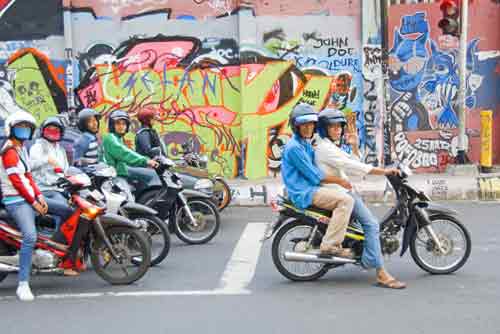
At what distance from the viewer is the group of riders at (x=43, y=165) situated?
22.0 feet

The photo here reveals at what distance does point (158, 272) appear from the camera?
7.71m

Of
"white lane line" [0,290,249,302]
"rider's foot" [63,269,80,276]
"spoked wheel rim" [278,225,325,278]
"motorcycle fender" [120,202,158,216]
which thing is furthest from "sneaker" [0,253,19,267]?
"spoked wheel rim" [278,225,325,278]

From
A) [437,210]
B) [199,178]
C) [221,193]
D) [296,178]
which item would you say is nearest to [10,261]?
[296,178]

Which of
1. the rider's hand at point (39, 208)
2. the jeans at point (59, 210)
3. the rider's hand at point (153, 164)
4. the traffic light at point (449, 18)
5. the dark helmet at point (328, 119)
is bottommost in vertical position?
the jeans at point (59, 210)

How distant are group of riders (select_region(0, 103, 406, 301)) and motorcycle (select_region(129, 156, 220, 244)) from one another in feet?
5.79

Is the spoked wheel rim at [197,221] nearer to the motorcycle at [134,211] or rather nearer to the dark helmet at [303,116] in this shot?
the motorcycle at [134,211]

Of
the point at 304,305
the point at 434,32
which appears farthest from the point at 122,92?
the point at 304,305

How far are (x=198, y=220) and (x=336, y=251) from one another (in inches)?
109

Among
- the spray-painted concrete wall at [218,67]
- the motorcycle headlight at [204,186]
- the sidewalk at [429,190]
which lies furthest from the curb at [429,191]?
the motorcycle headlight at [204,186]

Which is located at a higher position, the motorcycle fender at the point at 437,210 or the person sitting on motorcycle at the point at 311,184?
the person sitting on motorcycle at the point at 311,184

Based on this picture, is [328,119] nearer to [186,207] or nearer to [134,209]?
[134,209]

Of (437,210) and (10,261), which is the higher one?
(437,210)

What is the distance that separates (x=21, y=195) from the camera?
670cm

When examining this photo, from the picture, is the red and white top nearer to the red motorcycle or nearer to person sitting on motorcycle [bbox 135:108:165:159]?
the red motorcycle
